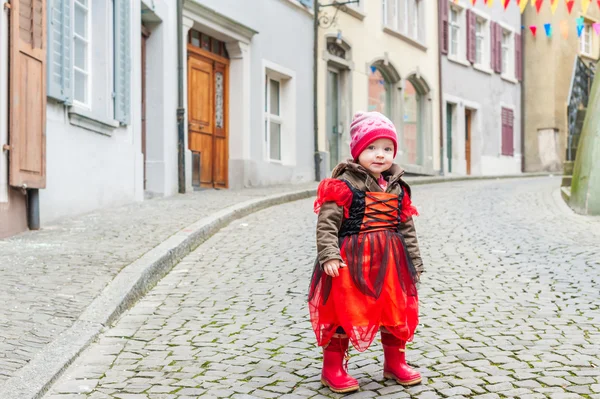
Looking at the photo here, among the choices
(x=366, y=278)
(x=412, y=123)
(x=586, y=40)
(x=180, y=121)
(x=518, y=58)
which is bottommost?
(x=366, y=278)

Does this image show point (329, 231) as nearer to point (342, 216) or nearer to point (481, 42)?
point (342, 216)

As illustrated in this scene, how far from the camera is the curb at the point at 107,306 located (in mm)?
4117

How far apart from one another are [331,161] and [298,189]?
16.6 ft

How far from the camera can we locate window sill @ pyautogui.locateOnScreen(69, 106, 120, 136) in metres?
10.0

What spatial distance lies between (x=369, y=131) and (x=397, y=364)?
1066 mm

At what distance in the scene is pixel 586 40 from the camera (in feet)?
104

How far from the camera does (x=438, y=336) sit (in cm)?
507

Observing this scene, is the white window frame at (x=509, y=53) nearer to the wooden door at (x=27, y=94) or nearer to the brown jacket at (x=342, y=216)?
the wooden door at (x=27, y=94)

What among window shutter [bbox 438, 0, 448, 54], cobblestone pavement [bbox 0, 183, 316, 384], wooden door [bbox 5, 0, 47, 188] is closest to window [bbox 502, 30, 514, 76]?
window shutter [bbox 438, 0, 448, 54]

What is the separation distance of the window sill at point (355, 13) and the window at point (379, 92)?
1450 millimetres

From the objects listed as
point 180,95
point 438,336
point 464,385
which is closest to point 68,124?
point 180,95

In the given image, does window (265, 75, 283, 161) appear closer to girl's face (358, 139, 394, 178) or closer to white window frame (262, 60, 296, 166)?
white window frame (262, 60, 296, 166)

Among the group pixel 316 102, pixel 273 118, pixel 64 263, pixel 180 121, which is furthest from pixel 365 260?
pixel 316 102

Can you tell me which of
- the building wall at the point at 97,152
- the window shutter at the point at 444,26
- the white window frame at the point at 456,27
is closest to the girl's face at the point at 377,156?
the building wall at the point at 97,152
